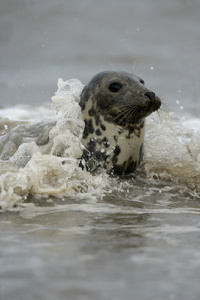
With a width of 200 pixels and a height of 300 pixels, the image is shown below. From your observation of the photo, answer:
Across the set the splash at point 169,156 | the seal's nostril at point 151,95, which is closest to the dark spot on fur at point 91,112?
the seal's nostril at point 151,95

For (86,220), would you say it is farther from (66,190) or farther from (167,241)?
(66,190)

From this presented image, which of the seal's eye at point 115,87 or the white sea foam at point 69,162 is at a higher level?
the seal's eye at point 115,87

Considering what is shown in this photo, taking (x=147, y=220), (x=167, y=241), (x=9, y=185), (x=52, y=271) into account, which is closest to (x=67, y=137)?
(x=9, y=185)

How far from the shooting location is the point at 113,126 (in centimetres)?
513

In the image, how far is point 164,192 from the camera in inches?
179

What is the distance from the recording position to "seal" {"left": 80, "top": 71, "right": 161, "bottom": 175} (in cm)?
504

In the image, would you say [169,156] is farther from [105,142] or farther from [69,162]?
[69,162]

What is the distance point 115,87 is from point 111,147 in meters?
0.61

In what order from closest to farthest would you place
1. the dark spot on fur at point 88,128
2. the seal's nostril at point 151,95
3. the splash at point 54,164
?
the splash at point 54,164 < the seal's nostril at point 151,95 < the dark spot on fur at point 88,128

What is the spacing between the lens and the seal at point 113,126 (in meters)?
5.04

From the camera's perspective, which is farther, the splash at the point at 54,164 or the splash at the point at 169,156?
the splash at the point at 169,156

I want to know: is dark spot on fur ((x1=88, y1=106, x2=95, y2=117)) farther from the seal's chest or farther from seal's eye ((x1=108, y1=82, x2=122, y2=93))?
seal's eye ((x1=108, y1=82, x2=122, y2=93))

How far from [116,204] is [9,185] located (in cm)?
80

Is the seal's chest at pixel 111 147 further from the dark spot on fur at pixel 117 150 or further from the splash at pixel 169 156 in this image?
the splash at pixel 169 156
